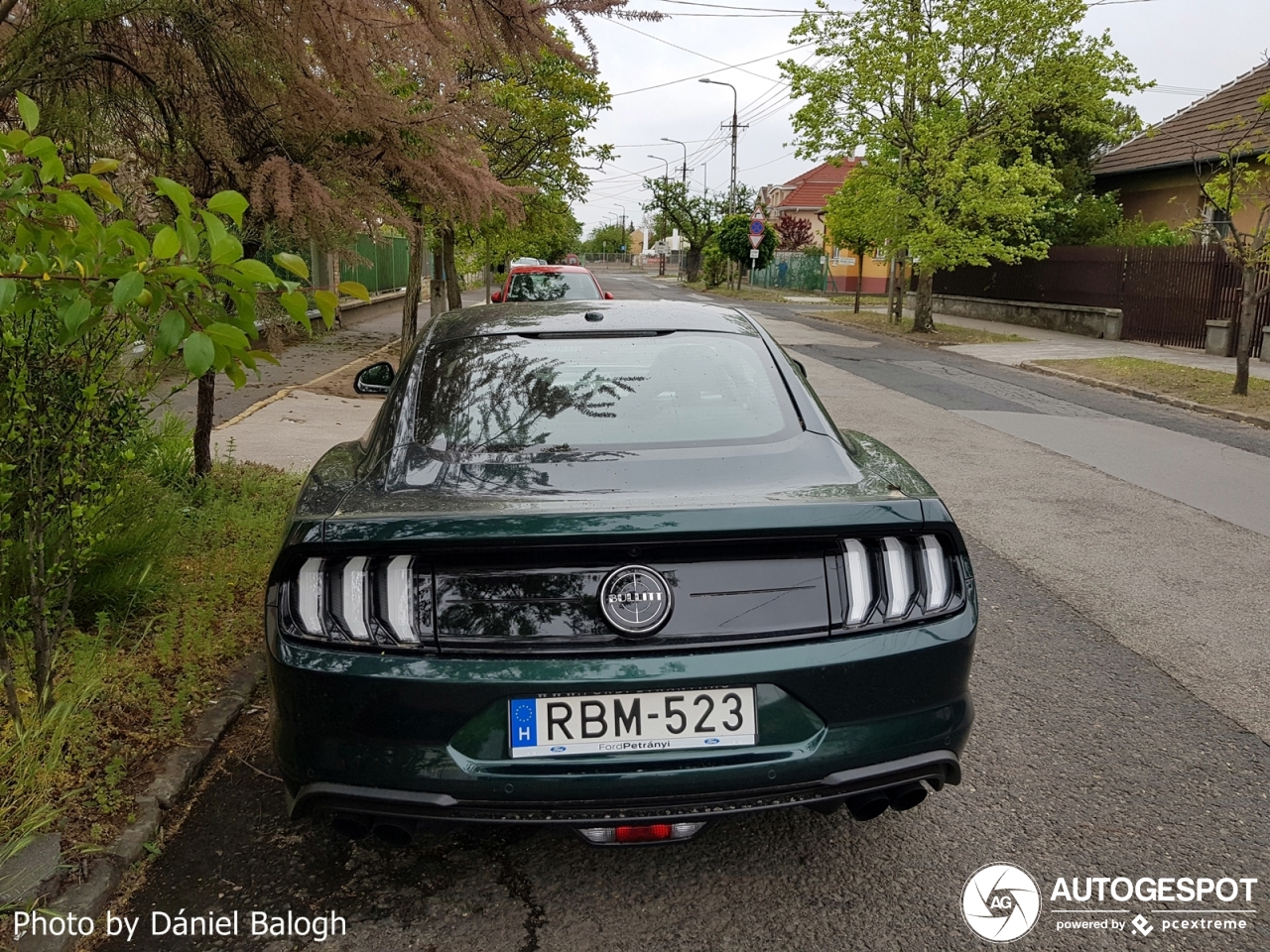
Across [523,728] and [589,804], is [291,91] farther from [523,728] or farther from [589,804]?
[589,804]

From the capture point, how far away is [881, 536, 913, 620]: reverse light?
2.46 metres

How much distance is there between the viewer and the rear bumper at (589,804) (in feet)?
7.49

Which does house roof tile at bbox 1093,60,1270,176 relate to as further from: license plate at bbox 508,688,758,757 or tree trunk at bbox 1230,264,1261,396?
license plate at bbox 508,688,758,757

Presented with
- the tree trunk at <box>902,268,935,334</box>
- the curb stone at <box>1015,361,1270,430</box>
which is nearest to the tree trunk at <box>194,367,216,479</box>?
the curb stone at <box>1015,361,1270,430</box>

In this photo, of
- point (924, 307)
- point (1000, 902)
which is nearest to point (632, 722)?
point (1000, 902)

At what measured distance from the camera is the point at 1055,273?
2588 cm

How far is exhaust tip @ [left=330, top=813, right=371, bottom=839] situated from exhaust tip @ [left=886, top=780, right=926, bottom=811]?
126 centimetres

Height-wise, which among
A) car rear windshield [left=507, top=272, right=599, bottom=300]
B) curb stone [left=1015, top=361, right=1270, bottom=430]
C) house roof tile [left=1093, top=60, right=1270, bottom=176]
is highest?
house roof tile [left=1093, top=60, right=1270, bottom=176]

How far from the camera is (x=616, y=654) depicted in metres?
2.31

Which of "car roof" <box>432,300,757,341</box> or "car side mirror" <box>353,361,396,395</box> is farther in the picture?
"car side mirror" <box>353,361,396,395</box>

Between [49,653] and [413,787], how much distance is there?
5.35 ft

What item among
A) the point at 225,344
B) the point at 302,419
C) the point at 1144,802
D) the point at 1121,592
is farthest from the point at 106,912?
the point at 302,419

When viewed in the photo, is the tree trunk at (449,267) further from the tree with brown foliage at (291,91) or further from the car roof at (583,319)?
the car roof at (583,319)

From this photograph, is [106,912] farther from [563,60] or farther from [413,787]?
[563,60]
